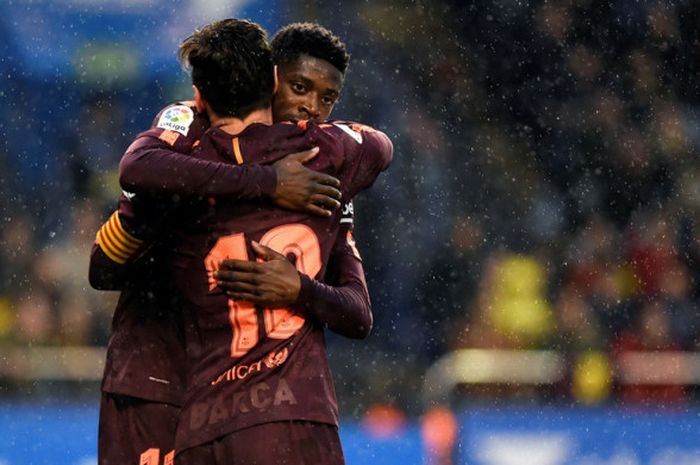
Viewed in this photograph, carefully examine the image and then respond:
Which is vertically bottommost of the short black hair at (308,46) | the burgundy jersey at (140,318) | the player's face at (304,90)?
the burgundy jersey at (140,318)

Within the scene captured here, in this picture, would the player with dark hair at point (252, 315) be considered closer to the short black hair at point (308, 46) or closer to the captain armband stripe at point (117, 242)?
the captain armband stripe at point (117, 242)

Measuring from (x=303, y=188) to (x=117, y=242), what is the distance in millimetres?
518

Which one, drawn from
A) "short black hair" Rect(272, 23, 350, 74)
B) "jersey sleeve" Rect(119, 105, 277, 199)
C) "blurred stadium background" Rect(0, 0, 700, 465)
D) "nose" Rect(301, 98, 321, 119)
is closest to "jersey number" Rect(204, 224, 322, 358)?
"jersey sleeve" Rect(119, 105, 277, 199)

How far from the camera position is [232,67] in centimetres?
315

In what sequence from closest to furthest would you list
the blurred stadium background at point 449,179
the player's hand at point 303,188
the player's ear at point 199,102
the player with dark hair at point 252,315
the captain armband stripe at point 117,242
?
the player with dark hair at point 252,315 < the player's hand at point 303,188 < the player's ear at point 199,102 < the captain armband stripe at point 117,242 < the blurred stadium background at point 449,179

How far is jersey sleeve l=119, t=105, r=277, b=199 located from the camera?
3.10 m

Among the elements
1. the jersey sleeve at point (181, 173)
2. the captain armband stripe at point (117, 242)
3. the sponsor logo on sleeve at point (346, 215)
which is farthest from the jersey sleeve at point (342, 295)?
the captain armband stripe at point (117, 242)

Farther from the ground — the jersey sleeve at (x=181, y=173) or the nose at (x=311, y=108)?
the nose at (x=311, y=108)

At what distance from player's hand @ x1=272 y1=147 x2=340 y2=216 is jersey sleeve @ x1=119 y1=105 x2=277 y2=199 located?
0.02m

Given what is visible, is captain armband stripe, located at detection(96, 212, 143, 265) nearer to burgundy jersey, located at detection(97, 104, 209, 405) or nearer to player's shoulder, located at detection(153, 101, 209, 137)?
burgundy jersey, located at detection(97, 104, 209, 405)

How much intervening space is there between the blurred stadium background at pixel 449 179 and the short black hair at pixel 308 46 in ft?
12.4

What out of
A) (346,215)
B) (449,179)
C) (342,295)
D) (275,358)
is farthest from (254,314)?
(449,179)

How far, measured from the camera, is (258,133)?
3203 millimetres

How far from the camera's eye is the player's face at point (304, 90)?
3643 millimetres
